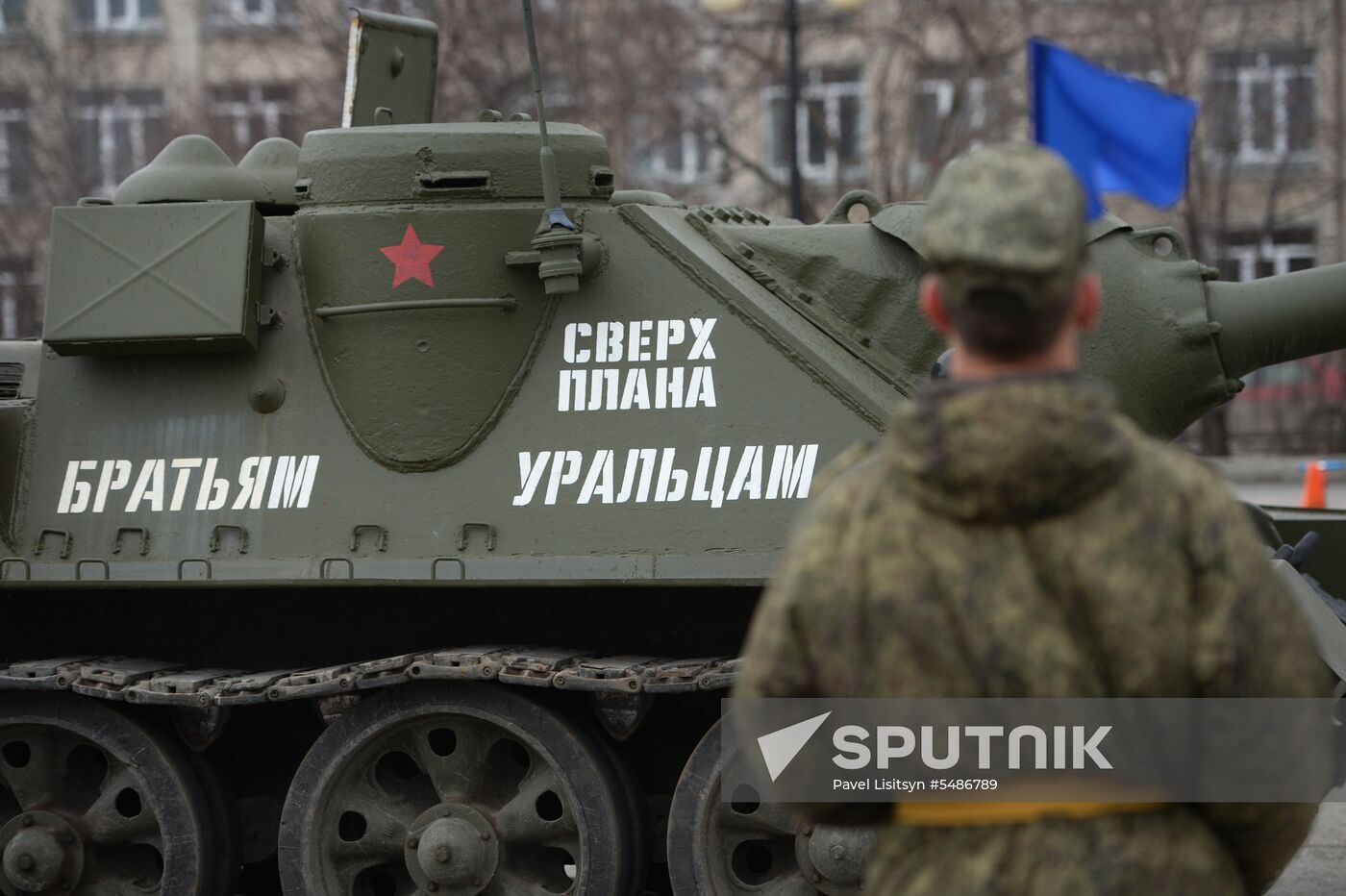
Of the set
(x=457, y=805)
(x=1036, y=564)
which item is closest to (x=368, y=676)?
(x=457, y=805)

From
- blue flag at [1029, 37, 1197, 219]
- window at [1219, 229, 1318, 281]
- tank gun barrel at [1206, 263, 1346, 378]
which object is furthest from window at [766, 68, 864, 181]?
blue flag at [1029, 37, 1197, 219]

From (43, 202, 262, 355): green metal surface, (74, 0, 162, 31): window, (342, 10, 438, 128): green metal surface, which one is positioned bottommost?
(43, 202, 262, 355): green metal surface

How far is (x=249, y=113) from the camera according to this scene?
23.0m

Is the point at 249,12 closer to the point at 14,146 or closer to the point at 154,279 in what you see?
the point at 14,146

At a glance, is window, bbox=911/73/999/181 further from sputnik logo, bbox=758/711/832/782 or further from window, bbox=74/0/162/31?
sputnik logo, bbox=758/711/832/782

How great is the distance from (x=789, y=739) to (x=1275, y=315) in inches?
165

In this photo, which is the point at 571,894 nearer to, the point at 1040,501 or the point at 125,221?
the point at 125,221

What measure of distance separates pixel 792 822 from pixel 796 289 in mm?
1737

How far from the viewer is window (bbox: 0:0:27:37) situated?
911 inches

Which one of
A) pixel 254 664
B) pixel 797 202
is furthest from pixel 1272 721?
pixel 797 202

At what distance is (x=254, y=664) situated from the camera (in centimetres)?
667

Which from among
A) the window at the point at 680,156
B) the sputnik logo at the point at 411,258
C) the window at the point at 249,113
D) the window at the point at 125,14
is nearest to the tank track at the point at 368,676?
the sputnik logo at the point at 411,258

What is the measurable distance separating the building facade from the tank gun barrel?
46.3 feet

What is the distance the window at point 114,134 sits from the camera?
2300 centimetres
